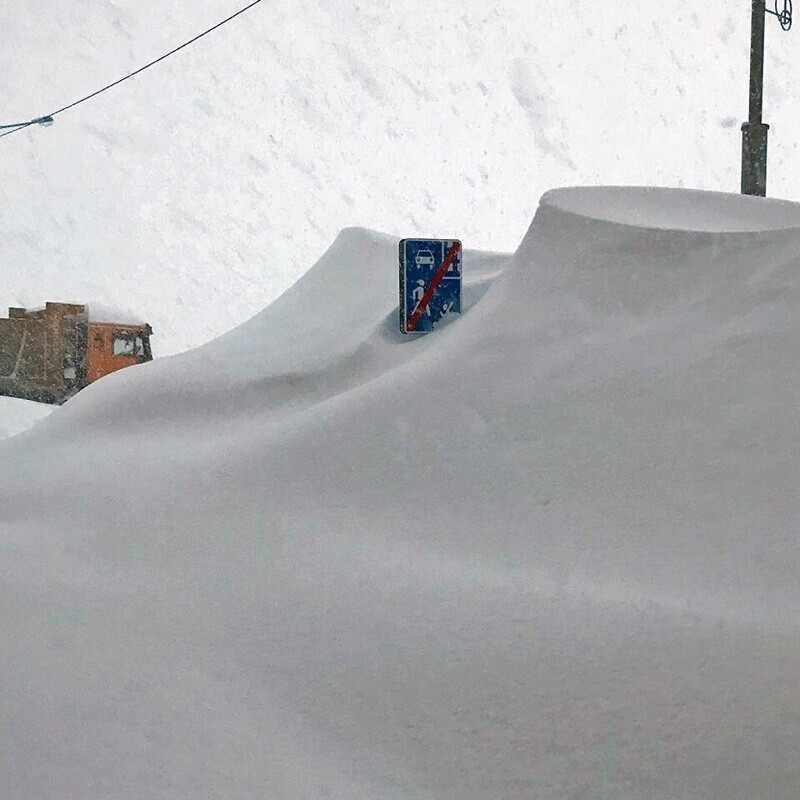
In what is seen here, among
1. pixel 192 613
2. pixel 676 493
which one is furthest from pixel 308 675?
pixel 676 493

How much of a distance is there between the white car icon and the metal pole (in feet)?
15.1

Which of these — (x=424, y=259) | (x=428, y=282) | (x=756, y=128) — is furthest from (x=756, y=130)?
(x=428, y=282)

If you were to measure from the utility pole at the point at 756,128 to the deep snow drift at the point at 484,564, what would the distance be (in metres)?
4.70

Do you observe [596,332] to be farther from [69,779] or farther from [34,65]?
[34,65]

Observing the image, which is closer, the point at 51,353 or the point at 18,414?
the point at 18,414

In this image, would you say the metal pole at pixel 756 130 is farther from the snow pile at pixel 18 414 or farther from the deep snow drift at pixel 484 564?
the snow pile at pixel 18 414

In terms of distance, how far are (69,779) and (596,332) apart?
193 centimetres

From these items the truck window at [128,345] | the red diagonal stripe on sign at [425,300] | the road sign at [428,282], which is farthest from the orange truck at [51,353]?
the red diagonal stripe on sign at [425,300]

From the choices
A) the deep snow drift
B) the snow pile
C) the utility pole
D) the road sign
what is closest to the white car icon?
the road sign

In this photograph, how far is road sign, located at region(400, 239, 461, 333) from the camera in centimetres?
396

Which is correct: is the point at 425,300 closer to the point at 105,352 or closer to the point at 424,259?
the point at 424,259

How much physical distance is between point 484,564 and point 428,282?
2010 mm

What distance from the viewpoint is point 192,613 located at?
225 cm

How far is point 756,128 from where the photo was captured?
7621 mm
